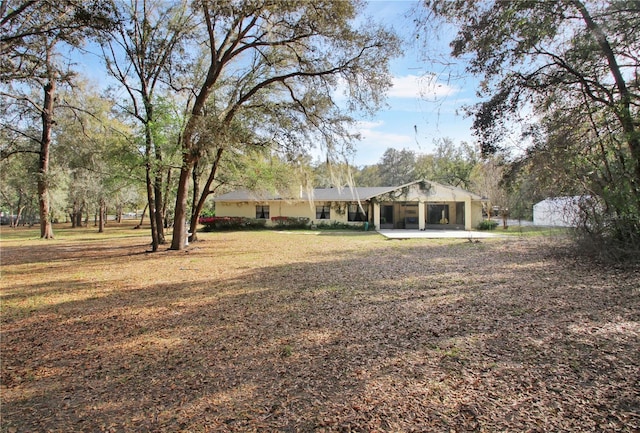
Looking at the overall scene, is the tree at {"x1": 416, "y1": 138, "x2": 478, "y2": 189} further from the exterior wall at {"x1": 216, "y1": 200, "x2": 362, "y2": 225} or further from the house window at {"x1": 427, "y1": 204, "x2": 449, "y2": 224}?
the exterior wall at {"x1": 216, "y1": 200, "x2": 362, "y2": 225}

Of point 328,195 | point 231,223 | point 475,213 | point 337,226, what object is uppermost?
point 328,195

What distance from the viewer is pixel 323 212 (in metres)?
26.2

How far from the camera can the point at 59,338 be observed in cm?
442

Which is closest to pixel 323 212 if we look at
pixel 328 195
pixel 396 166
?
pixel 328 195

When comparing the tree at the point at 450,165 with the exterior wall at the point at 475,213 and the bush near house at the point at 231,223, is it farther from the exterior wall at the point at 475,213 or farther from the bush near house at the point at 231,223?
the bush near house at the point at 231,223

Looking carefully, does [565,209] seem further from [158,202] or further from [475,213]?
[475,213]

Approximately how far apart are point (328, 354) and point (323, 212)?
74.4 feet

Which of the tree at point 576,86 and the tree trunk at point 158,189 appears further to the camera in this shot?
the tree trunk at point 158,189

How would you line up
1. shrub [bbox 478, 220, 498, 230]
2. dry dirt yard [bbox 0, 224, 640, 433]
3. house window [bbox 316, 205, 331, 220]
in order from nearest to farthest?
dry dirt yard [bbox 0, 224, 640, 433]
shrub [bbox 478, 220, 498, 230]
house window [bbox 316, 205, 331, 220]

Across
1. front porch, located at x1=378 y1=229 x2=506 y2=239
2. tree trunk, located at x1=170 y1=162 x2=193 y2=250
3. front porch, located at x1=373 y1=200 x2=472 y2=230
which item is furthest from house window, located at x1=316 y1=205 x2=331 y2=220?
tree trunk, located at x1=170 y1=162 x2=193 y2=250

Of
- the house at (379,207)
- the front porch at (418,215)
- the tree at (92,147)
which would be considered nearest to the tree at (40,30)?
the tree at (92,147)

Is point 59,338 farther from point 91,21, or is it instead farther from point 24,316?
point 91,21

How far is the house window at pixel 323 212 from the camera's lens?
2612 cm

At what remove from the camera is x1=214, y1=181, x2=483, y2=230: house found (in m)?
23.6
